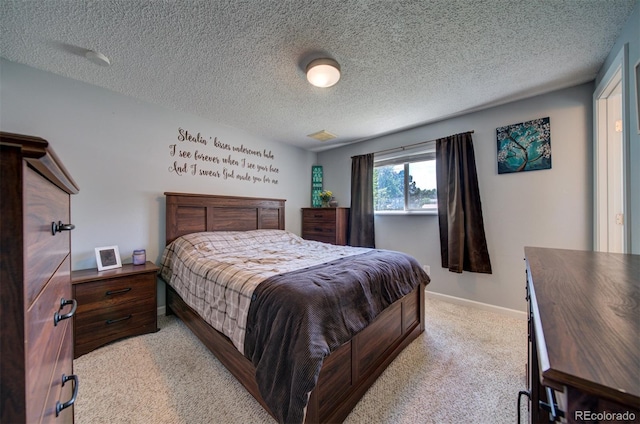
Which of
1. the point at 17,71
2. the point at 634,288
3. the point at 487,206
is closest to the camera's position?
the point at 634,288

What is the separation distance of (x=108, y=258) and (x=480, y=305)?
4007 mm

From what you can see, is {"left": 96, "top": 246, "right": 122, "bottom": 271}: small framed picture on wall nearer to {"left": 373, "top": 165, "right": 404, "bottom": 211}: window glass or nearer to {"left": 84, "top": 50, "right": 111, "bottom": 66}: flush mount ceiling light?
{"left": 84, "top": 50, "right": 111, "bottom": 66}: flush mount ceiling light

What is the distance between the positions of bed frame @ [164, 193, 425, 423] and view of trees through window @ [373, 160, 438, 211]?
146 centimetres

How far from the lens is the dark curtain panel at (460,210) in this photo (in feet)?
8.64

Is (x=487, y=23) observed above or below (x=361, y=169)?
above

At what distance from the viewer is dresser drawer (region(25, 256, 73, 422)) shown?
44cm

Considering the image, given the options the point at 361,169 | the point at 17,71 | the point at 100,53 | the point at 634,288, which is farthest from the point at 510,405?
the point at 17,71

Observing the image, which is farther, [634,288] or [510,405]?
[510,405]

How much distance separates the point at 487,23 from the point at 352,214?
2.67 m

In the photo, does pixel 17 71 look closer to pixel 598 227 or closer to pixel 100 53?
pixel 100 53

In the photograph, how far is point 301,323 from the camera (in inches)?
43.2

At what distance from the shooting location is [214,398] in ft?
4.64

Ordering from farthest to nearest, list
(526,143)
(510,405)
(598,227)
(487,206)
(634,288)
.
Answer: (487,206)
(526,143)
(598,227)
(510,405)
(634,288)

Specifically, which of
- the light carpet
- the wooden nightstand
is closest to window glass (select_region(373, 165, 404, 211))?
the light carpet
